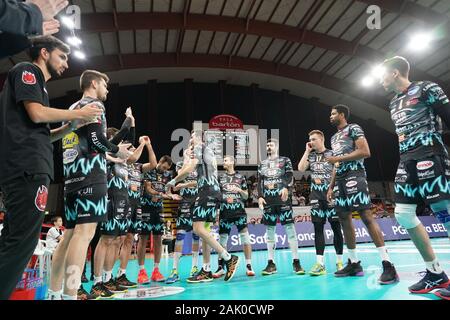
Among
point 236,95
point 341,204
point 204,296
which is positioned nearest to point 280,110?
point 236,95

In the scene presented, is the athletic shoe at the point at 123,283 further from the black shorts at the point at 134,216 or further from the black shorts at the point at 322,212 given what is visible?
the black shorts at the point at 322,212

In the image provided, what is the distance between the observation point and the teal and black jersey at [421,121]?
316 centimetres

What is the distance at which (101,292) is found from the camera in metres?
3.88

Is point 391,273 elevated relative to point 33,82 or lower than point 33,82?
lower

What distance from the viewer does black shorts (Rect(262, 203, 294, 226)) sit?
5805 mm

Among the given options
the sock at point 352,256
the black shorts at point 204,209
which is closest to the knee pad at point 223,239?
the black shorts at point 204,209

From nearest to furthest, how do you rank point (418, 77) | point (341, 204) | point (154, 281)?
point (341, 204) < point (154, 281) < point (418, 77)

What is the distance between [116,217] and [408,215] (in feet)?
11.7

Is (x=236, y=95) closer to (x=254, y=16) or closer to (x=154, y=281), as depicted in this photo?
(x=254, y=16)

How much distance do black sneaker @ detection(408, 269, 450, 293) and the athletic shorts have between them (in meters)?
3.95

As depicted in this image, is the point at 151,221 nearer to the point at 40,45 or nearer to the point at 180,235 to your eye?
the point at 180,235

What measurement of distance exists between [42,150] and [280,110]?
19786mm

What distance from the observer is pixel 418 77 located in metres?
17.7

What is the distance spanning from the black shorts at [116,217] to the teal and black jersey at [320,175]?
3307 millimetres
